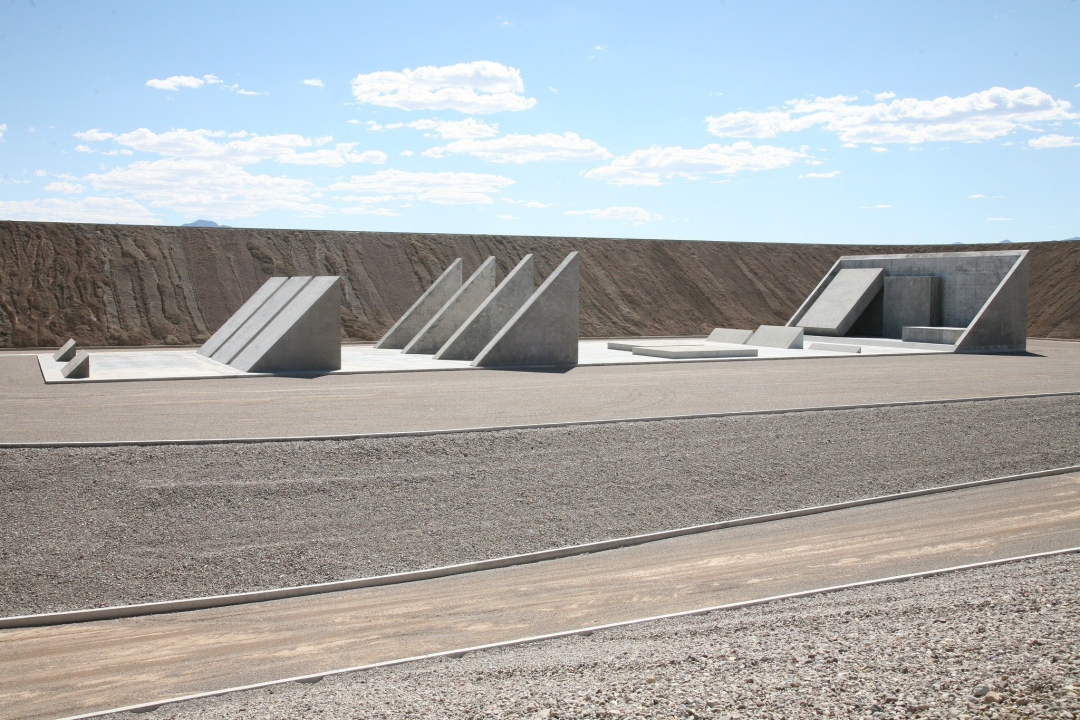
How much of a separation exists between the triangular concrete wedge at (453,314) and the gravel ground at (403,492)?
38.5ft

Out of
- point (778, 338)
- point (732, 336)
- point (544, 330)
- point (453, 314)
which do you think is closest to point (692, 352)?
point (544, 330)

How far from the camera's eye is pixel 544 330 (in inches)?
797

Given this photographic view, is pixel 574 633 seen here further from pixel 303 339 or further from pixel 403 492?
pixel 303 339

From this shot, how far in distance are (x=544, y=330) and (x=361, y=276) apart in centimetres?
1839

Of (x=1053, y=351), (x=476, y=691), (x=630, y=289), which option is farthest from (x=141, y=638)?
(x=630, y=289)

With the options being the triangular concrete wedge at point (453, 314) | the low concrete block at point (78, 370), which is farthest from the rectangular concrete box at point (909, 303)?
the low concrete block at point (78, 370)

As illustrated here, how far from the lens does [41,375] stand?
1794cm

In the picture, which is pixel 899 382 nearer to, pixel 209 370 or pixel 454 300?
pixel 454 300

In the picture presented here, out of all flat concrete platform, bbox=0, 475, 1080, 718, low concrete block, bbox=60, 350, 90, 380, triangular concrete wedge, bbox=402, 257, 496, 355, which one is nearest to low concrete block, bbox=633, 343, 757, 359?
triangular concrete wedge, bbox=402, 257, 496, 355

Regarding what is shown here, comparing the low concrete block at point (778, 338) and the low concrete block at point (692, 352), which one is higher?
the low concrete block at point (778, 338)

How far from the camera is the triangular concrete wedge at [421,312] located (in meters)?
25.5

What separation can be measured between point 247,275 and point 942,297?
2577 centimetres

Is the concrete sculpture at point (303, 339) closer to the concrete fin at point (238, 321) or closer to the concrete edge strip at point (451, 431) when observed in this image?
the concrete fin at point (238, 321)

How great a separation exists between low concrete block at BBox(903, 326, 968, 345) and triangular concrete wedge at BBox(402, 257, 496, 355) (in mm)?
13543
